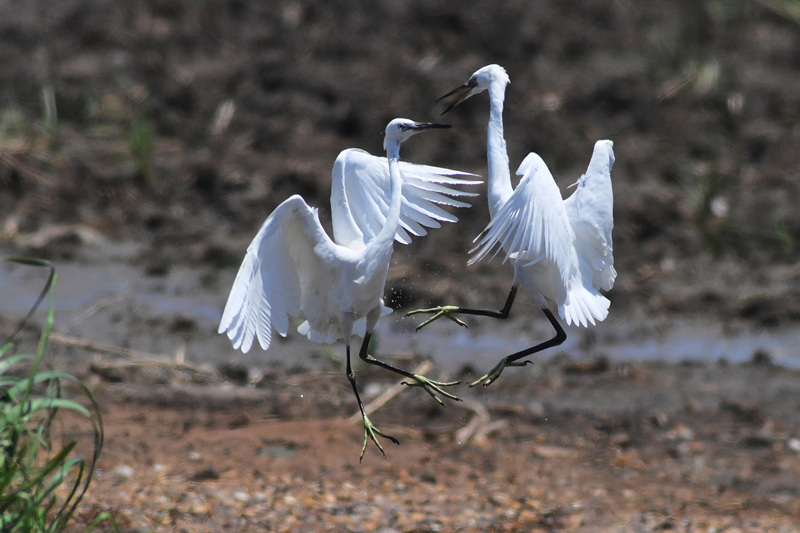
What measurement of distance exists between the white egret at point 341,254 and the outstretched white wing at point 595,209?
0.57m

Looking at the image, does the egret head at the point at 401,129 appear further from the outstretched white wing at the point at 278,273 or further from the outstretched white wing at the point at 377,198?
the outstretched white wing at the point at 278,273

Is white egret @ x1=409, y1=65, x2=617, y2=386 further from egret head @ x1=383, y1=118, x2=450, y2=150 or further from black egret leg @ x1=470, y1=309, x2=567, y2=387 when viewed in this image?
egret head @ x1=383, y1=118, x2=450, y2=150

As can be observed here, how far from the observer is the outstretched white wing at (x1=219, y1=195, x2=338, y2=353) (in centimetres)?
478

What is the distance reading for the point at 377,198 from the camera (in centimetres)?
539

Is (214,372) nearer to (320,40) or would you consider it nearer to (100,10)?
(320,40)

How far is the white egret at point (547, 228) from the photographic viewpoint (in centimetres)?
439

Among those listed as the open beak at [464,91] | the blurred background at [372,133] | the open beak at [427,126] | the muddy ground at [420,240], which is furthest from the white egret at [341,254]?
the blurred background at [372,133]

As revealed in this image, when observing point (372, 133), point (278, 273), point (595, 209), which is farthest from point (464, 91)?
point (372, 133)

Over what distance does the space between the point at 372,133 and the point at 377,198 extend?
7.03 metres

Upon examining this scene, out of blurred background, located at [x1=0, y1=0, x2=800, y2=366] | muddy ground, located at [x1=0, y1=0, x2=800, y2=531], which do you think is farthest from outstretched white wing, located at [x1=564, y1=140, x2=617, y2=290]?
blurred background, located at [x1=0, y1=0, x2=800, y2=366]

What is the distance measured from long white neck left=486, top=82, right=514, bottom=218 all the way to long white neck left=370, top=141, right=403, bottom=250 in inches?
15.9

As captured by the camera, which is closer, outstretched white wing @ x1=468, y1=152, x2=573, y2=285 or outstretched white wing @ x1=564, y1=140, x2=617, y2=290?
outstretched white wing @ x1=468, y1=152, x2=573, y2=285

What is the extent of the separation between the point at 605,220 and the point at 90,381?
4.69 m

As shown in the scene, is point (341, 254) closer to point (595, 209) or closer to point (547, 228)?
point (547, 228)
